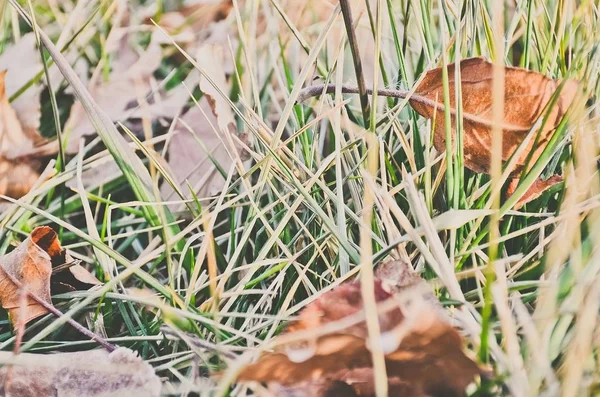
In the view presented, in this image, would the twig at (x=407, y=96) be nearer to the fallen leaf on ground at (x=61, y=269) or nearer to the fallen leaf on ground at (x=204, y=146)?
the fallen leaf on ground at (x=204, y=146)

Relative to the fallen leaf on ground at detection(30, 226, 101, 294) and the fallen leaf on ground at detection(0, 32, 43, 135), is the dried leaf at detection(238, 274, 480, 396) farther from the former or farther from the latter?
the fallen leaf on ground at detection(0, 32, 43, 135)

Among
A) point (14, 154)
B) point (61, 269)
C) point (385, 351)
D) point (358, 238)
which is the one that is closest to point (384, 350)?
point (385, 351)

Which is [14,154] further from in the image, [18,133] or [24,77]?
[24,77]

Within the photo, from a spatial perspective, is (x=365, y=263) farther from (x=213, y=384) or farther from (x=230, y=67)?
(x=230, y=67)

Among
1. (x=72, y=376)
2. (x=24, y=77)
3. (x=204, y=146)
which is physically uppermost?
(x=24, y=77)

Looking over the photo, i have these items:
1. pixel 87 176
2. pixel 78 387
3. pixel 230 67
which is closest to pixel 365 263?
pixel 78 387

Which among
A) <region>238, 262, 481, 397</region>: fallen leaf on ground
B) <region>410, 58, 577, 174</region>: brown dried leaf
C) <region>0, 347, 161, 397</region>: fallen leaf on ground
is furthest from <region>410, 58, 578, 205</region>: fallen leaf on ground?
<region>0, 347, 161, 397</region>: fallen leaf on ground
